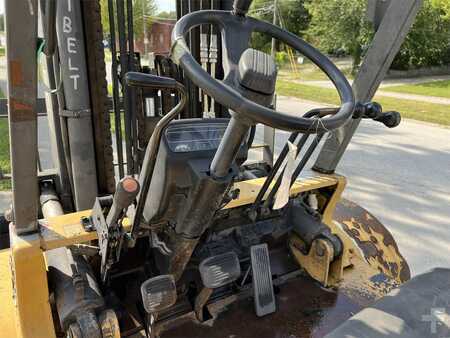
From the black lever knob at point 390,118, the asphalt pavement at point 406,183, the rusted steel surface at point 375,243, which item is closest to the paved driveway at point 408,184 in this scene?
the asphalt pavement at point 406,183

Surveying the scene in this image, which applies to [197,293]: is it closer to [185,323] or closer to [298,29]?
[185,323]

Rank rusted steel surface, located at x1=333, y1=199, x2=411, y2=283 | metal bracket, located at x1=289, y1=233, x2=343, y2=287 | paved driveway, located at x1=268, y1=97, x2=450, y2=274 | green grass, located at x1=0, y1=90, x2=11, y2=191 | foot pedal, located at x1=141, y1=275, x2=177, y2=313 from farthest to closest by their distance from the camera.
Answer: green grass, located at x1=0, y1=90, x2=11, y2=191 < paved driveway, located at x1=268, y1=97, x2=450, y2=274 < rusted steel surface, located at x1=333, y1=199, x2=411, y2=283 < metal bracket, located at x1=289, y1=233, x2=343, y2=287 < foot pedal, located at x1=141, y1=275, x2=177, y2=313

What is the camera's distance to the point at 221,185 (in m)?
1.48

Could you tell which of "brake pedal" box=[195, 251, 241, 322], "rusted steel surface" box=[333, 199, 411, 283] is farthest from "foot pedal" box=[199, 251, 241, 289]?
"rusted steel surface" box=[333, 199, 411, 283]

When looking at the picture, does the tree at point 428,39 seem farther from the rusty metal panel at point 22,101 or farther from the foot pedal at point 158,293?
the rusty metal panel at point 22,101

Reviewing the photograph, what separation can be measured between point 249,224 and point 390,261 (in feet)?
3.42

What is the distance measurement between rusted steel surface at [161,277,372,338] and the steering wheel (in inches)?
47.0

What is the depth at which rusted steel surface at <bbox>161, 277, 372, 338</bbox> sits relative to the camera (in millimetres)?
2051

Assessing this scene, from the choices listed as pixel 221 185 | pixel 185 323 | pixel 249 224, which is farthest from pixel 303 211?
pixel 221 185

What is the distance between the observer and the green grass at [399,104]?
11180mm

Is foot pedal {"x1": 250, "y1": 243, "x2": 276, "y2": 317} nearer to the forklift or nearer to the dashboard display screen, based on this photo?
the forklift

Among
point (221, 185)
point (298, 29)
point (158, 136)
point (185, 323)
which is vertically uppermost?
point (298, 29)

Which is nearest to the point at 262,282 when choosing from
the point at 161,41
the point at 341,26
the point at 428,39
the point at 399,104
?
the point at 161,41

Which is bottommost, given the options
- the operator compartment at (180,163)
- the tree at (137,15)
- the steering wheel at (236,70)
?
the operator compartment at (180,163)
